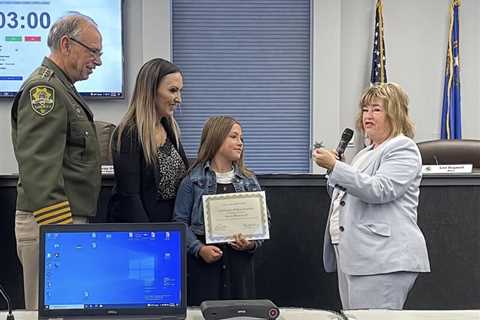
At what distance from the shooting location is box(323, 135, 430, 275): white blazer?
2.42 metres

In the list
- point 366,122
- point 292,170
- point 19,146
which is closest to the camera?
point 19,146

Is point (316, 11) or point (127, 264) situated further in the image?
point (316, 11)

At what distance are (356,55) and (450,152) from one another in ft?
6.14

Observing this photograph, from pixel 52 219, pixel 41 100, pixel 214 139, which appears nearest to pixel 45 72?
Result: pixel 41 100

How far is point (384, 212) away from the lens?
248 cm

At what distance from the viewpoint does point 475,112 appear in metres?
6.12

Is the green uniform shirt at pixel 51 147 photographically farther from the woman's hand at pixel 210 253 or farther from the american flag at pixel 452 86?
the american flag at pixel 452 86

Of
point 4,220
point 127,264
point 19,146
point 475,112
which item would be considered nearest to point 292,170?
point 475,112

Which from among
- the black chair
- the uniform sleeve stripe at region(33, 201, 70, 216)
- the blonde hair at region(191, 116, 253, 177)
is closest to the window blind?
the black chair

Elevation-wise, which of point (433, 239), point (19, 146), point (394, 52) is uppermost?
point (394, 52)

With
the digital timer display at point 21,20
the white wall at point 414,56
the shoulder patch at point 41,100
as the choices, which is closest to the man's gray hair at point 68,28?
the shoulder patch at point 41,100

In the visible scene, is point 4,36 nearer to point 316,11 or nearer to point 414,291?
point 316,11

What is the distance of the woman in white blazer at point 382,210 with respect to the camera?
2432mm

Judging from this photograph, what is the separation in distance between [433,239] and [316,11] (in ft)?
10.0
